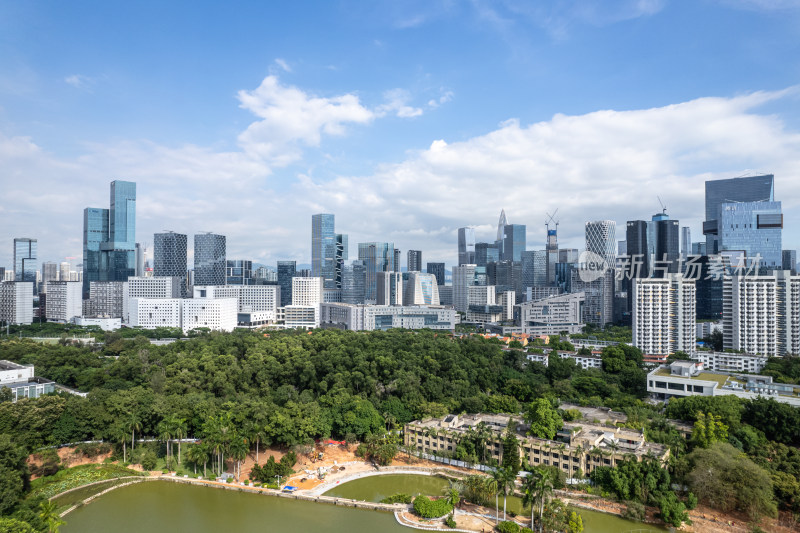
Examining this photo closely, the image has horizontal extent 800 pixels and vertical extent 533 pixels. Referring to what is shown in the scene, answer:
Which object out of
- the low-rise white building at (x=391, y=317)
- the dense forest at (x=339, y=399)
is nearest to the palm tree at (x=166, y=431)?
the dense forest at (x=339, y=399)

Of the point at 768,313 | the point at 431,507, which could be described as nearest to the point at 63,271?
the point at 431,507

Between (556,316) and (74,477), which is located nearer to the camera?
(74,477)

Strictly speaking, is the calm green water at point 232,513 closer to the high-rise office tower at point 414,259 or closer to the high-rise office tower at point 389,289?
the high-rise office tower at point 389,289

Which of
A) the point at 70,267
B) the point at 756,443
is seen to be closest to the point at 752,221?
the point at 756,443

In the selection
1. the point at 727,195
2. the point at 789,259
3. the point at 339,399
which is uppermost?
the point at 727,195

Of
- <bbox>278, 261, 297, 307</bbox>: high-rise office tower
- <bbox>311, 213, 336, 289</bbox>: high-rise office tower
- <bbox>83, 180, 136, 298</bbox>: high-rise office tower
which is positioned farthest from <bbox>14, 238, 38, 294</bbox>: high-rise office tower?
<bbox>311, 213, 336, 289</bbox>: high-rise office tower

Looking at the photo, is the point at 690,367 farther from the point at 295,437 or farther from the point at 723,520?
the point at 295,437

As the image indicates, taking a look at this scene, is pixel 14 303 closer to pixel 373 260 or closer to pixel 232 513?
pixel 373 260
